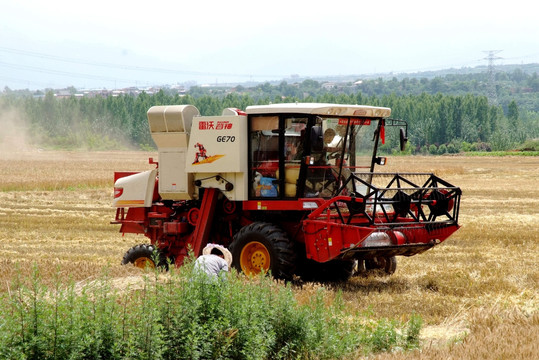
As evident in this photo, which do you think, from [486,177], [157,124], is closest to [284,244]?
[157,124]

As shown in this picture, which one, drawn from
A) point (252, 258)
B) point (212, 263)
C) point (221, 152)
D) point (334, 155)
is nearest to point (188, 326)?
point (212, 263)

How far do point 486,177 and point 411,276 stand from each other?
1132 inches

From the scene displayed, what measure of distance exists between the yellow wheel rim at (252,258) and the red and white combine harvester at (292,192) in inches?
0.6

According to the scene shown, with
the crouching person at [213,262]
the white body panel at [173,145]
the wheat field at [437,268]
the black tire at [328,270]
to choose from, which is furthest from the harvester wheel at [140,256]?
the crouching person at [213,262]

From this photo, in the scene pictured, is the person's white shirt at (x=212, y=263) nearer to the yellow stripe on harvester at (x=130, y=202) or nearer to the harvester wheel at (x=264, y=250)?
the harvester wheel at (x=264, y=250)

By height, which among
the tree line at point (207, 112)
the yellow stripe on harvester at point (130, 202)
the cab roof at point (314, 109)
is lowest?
the tree line at point (207, 112)

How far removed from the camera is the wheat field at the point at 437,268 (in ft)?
25.6

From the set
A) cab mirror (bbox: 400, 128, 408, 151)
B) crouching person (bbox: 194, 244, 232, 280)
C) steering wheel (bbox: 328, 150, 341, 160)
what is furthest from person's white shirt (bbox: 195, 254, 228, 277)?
cab mirror (bbox: 400, 128, 408, 151)

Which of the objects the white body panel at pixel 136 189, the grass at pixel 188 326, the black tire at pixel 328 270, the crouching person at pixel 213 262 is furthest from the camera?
the white body panel at pixel 136 189

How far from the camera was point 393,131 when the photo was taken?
13023mm

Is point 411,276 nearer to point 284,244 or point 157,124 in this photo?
point 284,244

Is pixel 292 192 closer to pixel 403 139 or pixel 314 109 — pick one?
pixel 314 109

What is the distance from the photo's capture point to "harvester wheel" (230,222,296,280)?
428 inches

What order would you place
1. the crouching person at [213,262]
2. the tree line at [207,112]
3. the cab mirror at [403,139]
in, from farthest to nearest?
the tree line at [207,112]
the cab mirror at [403,139]
the crouching person at [213,262]
